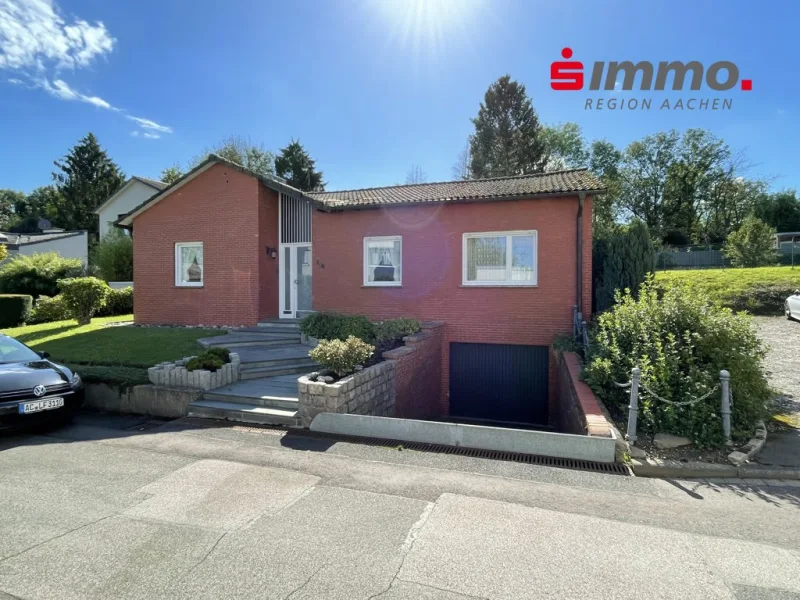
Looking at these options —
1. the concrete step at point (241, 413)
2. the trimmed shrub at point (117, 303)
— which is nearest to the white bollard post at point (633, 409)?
the concrete step at point (241, 413)

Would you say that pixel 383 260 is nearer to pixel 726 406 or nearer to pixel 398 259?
pixel 398 259

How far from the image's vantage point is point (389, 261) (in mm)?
11859

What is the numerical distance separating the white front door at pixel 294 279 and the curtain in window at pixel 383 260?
83.4 inches

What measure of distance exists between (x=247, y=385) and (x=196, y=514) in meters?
4.32

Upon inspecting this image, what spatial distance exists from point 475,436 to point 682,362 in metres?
3.02

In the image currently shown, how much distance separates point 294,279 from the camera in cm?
1317

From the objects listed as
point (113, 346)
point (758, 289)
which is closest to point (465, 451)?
point (113, 346)

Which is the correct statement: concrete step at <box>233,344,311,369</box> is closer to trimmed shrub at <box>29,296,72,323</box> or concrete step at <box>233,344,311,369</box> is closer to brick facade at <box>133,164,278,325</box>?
brick facade at <box>133,164,278,325</box>

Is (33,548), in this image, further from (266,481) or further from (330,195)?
(330,195)

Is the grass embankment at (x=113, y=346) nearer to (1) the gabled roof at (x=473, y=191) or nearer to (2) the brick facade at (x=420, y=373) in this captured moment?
(2) the brick facade at (x=420, y=373)

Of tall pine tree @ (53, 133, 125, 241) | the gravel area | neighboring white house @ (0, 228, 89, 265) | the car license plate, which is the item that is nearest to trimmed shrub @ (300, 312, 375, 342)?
the car license plate

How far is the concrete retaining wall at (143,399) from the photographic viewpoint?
7379 millimetres

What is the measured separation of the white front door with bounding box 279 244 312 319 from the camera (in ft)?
42.9

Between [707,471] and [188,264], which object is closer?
[707,471]
